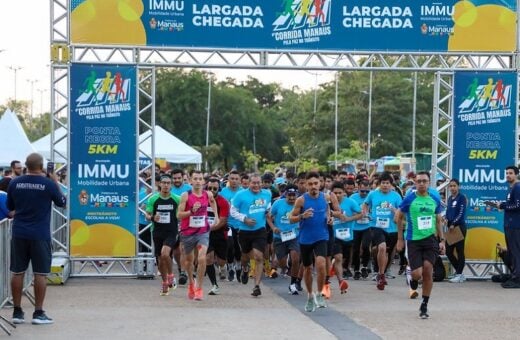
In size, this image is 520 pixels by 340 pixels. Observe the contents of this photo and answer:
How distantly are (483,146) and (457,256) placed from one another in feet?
6.88

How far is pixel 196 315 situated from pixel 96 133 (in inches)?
232

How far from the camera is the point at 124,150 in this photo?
17.6 meters

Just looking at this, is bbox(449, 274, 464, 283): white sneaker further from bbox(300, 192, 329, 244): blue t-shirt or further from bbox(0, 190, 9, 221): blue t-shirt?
bbox(0, 190, 9, 221): blue t-shirt

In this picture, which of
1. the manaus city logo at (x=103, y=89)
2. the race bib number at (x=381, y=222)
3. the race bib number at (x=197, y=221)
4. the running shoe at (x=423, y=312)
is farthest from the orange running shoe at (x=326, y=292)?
the manaus city logo at (x=103, y=89)

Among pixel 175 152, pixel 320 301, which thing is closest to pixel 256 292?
pixel 320 301

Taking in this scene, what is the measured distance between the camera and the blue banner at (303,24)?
17.2m

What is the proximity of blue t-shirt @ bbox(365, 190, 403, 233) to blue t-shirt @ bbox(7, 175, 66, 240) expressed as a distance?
7.53m

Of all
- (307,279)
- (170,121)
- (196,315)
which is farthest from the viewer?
(170,121)

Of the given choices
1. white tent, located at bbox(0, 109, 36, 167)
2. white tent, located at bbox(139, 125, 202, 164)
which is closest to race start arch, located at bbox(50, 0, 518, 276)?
white tent, located at bbox(0, 109, 36, 167)

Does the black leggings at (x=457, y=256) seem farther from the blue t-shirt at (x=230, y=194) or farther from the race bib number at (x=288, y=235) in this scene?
the blue t-shirt at (x=230, y=194)

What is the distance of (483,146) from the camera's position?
18047 mm

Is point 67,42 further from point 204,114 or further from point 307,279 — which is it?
point 204,114

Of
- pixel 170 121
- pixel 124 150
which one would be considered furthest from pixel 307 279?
pixel 170 121

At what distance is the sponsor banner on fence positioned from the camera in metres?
18.0
